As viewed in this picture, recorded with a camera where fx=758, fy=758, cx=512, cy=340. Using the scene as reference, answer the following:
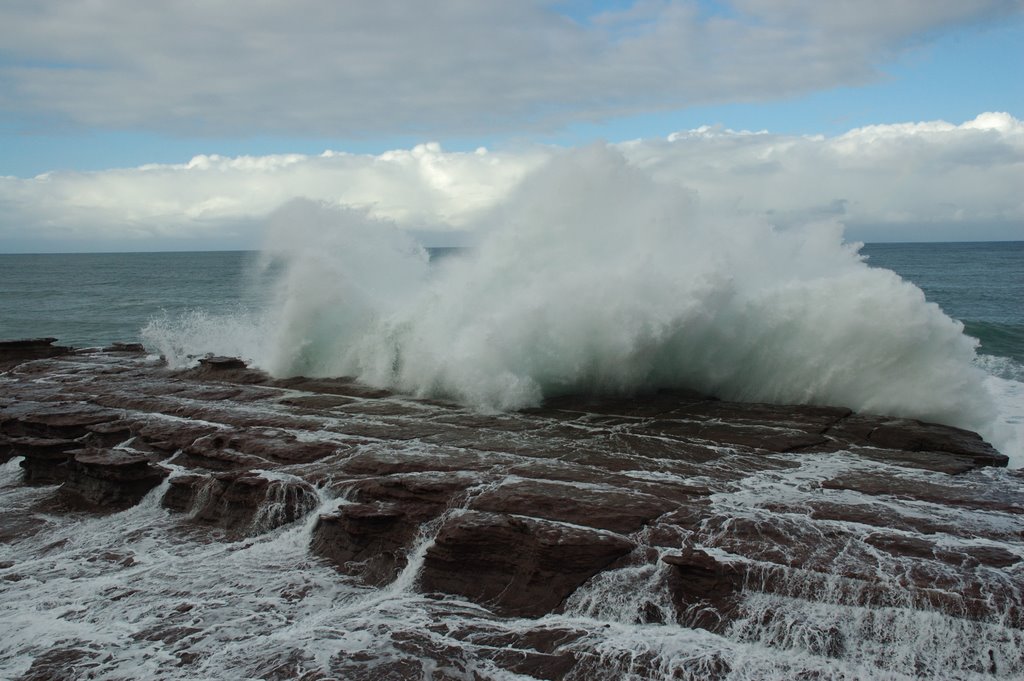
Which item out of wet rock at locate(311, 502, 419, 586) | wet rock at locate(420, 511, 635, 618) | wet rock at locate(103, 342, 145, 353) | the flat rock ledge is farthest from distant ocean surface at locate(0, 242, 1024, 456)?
wet rock at locate(311, 502, 419, 586)

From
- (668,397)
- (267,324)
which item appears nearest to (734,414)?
(668,397)

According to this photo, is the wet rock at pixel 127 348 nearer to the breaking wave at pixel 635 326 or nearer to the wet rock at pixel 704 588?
the breaking wave at pixel 635 326

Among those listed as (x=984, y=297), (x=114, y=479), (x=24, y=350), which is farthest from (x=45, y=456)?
(x=984, y=297)

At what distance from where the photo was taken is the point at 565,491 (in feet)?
24.8

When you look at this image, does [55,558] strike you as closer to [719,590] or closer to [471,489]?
[471,489]

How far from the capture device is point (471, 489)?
7.70 m

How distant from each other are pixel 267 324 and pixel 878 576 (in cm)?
1634

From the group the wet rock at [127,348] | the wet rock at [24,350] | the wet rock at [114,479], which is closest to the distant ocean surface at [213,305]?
the wet rock at [127,348]

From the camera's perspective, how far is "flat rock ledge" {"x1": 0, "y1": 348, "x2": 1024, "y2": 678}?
5.99 meters

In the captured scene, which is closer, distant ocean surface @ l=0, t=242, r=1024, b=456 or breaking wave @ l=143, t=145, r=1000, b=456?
breaking wave @ l=143, t=145, r=1000, b=456

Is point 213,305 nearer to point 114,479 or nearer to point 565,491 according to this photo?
point 114,479

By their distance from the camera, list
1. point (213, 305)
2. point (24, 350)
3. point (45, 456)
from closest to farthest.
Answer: point (45, 456) → point (24, 350) → point (213, 305)

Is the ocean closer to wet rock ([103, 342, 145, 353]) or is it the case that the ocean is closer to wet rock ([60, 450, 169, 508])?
wet rock ([60, 450, 169, 508])

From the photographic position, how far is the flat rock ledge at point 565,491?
599 centimetres
